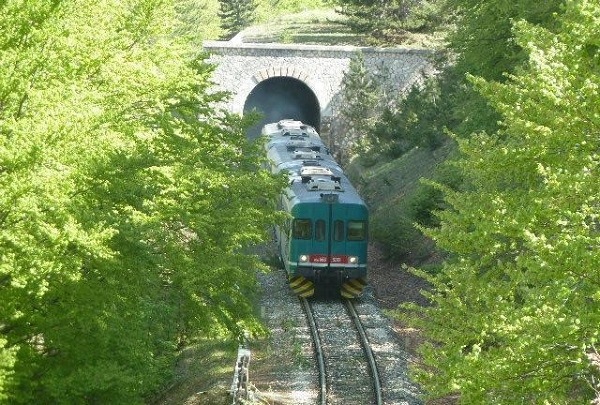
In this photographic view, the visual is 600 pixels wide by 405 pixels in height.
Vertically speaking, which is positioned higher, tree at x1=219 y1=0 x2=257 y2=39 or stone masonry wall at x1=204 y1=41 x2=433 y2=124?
tree at x1=219 y1=0 x2=257 y2=39

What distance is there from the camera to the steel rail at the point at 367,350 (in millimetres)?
17859

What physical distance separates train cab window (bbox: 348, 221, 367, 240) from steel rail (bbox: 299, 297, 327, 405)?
6.78 feet

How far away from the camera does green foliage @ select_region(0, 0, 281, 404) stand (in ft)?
37.2

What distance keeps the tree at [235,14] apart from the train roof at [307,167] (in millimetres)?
43565

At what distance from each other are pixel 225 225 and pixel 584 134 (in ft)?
24.1

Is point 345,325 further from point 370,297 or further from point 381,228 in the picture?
point 381,228

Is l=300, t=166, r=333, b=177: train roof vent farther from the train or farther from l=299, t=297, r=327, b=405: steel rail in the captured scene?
l=299, t=297, r=327, b=405: steel rail

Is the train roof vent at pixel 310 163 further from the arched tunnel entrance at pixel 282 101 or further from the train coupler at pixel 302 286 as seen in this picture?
the arched tunnel entrance at pixel 282 101

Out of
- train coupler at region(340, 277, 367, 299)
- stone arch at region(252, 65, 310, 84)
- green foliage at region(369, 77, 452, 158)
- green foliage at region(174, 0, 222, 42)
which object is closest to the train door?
train coupler at region(340, 277, 367, 299)

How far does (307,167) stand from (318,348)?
27.5ft

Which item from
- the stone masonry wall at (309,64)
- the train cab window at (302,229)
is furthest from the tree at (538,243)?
the stone masonry wall at (309,64)

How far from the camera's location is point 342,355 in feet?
67.5

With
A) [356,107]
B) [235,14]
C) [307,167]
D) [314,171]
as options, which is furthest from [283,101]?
[314,171]

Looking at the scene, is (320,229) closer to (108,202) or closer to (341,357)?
(341,357)
